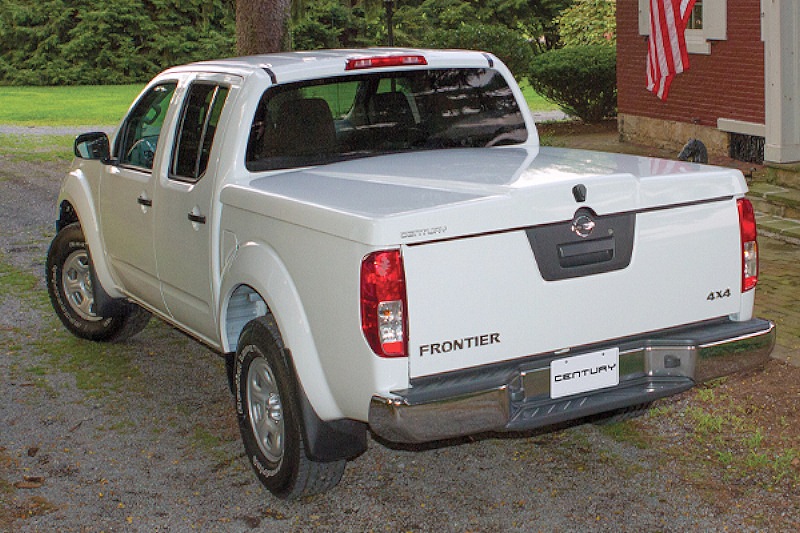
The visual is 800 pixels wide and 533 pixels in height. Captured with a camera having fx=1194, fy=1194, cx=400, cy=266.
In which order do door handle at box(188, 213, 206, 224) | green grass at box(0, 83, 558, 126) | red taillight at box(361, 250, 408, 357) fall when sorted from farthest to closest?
green grass at box(0, 83, 558, 126) < door handle at box(188, 213, 206, 224) < red taillight at box(361, 250, 408, 357)

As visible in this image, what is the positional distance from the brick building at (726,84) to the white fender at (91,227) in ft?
24.8

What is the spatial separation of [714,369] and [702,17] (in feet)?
35.6

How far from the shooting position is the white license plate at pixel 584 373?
4656 millimetres

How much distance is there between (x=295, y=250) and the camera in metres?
4.88

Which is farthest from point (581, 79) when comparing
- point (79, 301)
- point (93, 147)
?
point (93, 147)

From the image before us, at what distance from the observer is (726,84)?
14.5 meters

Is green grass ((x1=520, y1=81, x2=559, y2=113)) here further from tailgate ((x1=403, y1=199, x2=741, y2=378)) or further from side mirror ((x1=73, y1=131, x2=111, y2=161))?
tailgate ((x1=403, y1=199, x2=741, y2=378))

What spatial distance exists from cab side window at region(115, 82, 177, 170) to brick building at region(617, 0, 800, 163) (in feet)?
24.3

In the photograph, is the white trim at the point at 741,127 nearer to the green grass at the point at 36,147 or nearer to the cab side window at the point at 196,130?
the cab side window at the point at 196,130

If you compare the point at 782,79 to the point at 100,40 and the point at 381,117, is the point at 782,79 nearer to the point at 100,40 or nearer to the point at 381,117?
the point at 381,117

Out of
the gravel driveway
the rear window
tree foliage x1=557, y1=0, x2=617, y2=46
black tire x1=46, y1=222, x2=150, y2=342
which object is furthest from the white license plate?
tree foliage x1=557, y1=0, x2=617, y2=46

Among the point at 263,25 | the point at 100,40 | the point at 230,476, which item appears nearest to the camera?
the point at 230,476

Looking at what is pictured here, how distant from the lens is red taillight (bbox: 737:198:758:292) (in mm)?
5062

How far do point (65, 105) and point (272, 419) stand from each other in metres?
32.0
